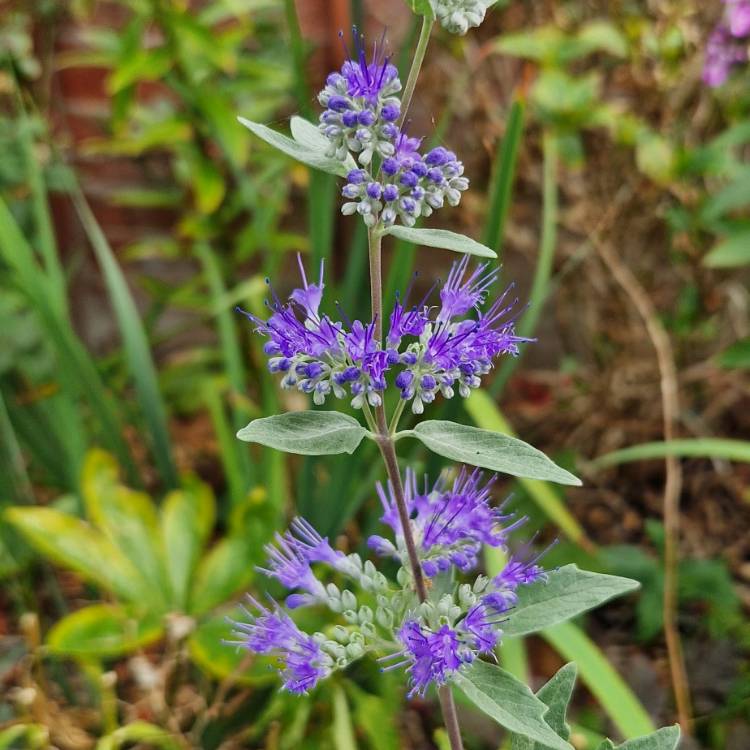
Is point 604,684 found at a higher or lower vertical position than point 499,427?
lower

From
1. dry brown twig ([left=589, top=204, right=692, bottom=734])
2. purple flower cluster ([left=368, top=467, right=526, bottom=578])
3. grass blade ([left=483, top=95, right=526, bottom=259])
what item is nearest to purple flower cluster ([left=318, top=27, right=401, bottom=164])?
purple flower cluster ([left=368, top=467, right=526, bottom=578])

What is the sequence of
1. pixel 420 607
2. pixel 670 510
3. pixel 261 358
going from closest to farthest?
pixel 420 607, pixel 670 510, pixel 261 358

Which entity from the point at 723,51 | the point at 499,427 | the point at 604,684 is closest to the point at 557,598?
the point at 604,684

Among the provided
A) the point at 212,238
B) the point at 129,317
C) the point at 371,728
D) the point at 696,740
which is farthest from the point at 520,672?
the point at 212,238

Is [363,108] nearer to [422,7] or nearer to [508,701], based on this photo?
[422,7]

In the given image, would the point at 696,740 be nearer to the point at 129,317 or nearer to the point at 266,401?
the point at 266,401

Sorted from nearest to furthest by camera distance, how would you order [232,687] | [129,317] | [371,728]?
1. [371,728]
2. [232,687]
3. [129,317]

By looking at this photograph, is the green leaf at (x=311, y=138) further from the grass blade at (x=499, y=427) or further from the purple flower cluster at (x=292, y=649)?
the grass blade at (x=499, y=427)

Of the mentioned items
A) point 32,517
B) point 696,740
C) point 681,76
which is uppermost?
point 681,76
